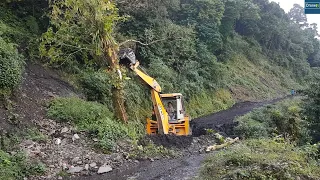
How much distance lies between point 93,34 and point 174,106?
171 inches

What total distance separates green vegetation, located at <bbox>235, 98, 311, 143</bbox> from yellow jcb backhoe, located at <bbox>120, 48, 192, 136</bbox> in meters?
3.43

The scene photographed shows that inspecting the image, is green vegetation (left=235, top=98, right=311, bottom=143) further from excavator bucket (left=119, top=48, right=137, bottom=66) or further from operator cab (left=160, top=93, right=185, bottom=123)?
excavator bucket (left=119, top=48, right=137, bottom=66)

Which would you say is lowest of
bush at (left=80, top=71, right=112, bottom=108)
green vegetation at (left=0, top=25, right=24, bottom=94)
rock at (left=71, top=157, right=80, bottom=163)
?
rock at (left=71, top=157, right=80, bottom=163)

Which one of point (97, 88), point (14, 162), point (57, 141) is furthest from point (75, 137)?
point (97, 88)

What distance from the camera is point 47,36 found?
478 inches

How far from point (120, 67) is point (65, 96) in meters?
2.33

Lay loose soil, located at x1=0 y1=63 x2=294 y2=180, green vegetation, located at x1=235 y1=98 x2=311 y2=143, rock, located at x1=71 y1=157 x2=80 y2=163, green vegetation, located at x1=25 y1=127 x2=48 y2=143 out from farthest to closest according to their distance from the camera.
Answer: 1. green vegetation, located at x1=235 y1=98 x2=311 y2=143
2. green vegetation, located at x1=25 y1=127 x2=48 y2=143
3. rock, located at x1=71 y1=157 x2=80 y2=163
4. loose soil, located at x1=0 y1=63 x2=294 y2=180

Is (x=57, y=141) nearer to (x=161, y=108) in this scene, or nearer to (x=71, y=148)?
(x=71, y=148)

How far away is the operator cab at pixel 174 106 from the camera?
13539 mm

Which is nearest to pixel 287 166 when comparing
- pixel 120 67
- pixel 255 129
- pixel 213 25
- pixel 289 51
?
pixel 120 67

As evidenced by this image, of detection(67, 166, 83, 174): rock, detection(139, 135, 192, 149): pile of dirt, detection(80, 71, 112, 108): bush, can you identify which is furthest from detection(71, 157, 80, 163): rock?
detection(80, 71, 112, 108): bush

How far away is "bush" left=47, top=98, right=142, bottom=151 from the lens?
1054 centimetres

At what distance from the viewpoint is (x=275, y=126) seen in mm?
17750

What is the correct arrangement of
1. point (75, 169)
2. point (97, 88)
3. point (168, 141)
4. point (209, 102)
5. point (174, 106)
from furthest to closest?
point (209, 102) → point (97, 88) → point (174, 106) → point (168, 141) → point (75, 169)
